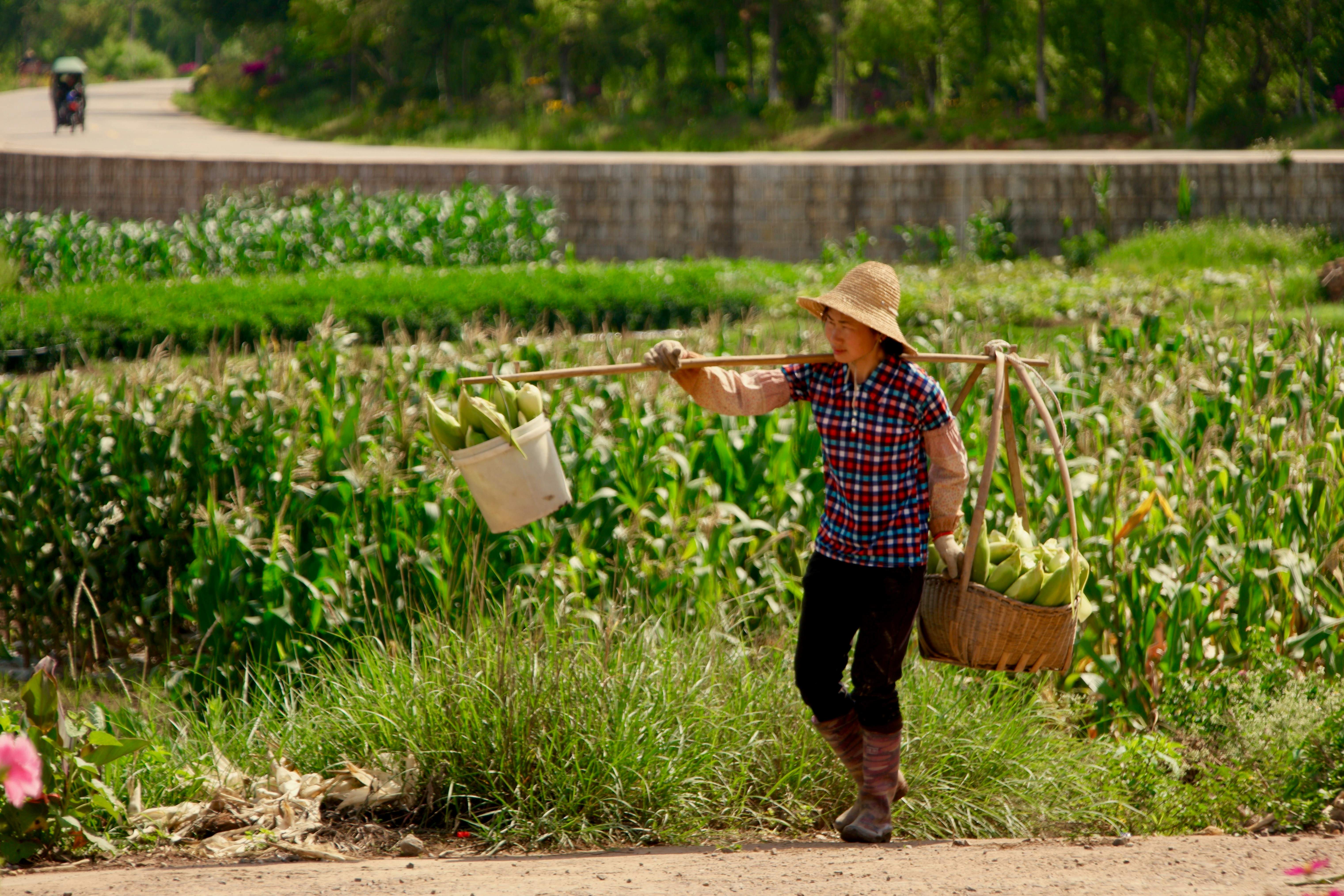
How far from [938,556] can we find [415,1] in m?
31.1

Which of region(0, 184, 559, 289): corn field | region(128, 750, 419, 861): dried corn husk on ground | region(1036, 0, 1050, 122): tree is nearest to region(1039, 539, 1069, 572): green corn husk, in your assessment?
region(128, 750, 419, 861): dried corn husk on ground

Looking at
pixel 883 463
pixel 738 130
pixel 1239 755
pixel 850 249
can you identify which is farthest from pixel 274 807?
pixel 738 130

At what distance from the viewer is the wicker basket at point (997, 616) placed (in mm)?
2969

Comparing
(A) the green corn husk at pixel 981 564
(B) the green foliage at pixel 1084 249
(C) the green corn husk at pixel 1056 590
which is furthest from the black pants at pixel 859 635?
(B) the green foliage at pixel 1084 249

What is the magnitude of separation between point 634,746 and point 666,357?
976 millimetres

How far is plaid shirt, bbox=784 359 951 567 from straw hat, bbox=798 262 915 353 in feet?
0.39

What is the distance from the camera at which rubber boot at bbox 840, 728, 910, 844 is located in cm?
312

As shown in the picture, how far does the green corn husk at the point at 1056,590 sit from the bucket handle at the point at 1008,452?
2cm

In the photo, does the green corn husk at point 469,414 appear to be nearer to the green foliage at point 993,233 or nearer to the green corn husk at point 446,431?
the green corn husk at point 446,431

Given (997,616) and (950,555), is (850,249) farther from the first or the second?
(997,616)

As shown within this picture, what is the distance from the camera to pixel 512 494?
3.16 metres

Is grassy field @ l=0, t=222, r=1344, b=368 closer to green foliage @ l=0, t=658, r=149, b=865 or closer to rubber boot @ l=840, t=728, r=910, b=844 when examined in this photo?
rubber boot @ l=840, t=728, r=910, b=844

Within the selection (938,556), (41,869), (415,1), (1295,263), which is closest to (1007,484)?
(938,556)

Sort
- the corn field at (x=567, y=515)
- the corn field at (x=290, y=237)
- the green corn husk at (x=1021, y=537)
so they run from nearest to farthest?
the green corn husk at (x=1021, y=537) → the corn field at (x=567, y=515) → the corn field at (x=290, y=237)
